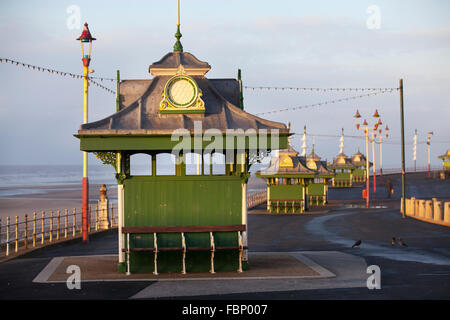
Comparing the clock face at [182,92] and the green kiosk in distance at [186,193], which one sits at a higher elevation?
the clock face at [182,92]

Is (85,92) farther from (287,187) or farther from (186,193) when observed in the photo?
(287,187)

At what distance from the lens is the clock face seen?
51.3 feet

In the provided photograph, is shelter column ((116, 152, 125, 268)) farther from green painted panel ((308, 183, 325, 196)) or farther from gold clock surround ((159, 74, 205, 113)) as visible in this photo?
green painted panel ((308, 183, 325, 196))

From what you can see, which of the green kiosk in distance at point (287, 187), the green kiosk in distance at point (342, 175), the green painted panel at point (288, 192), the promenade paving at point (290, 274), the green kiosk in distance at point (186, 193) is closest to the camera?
the promenade paving at point (290, 274)

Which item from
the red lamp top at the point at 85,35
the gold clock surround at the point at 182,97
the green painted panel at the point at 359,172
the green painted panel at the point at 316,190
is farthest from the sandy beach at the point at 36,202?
the green painted panel at the point at 359,172

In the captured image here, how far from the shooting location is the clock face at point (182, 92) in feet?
51.3

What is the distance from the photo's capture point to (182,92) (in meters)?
15.7
